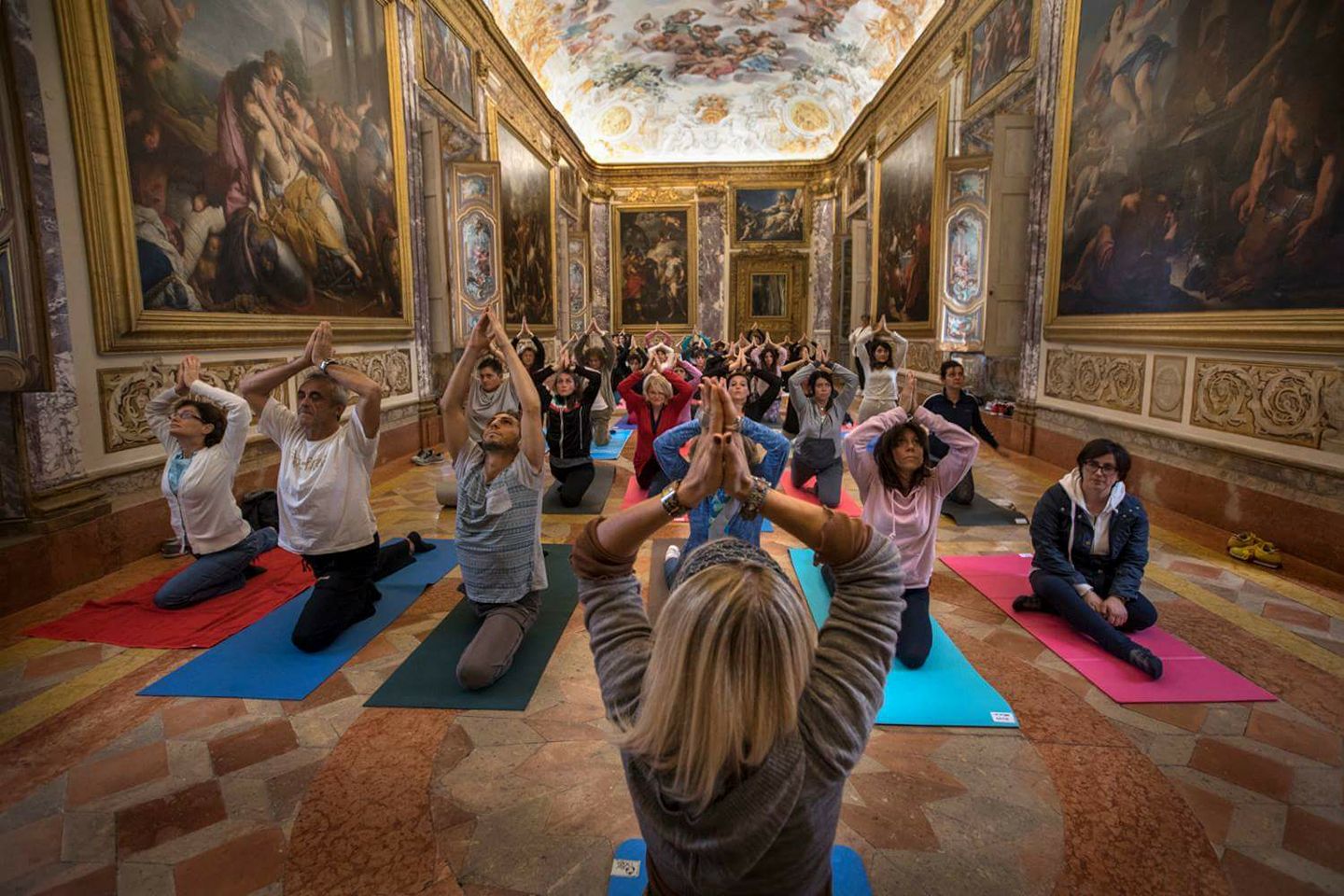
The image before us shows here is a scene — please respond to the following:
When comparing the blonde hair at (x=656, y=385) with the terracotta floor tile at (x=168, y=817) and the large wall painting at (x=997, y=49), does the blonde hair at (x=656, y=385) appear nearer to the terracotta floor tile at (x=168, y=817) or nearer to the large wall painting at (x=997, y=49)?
the terracotta floor tile at (x=168, y=817)

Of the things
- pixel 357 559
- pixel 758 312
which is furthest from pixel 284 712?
pixel 758 312

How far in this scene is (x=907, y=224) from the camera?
16312 millimetres

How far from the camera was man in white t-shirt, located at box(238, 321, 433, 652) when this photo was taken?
439 cm

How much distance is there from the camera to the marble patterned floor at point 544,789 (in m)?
2.56

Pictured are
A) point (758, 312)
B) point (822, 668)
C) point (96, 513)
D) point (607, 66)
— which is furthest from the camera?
point (758, 312)

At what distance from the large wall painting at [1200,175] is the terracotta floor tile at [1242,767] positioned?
4.07m

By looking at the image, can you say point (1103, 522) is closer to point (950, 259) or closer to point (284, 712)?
point (284, 712)

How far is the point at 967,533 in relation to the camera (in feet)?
22.9

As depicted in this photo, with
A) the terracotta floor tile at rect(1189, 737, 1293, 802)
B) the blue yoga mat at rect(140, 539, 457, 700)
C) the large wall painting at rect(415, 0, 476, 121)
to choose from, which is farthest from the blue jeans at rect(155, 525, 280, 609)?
the large wall painting at rect(415, 0, 476, 121)

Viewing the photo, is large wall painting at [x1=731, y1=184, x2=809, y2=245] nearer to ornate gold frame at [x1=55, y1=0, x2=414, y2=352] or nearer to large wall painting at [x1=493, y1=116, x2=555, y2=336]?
large wall painting at [x1=493, y1=116, x2=555, y2=336]

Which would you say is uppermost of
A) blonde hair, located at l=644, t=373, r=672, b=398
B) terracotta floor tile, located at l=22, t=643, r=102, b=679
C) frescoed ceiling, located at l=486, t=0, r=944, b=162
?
frescoed ceiling, located at l=486, t=0, r=944, b=162

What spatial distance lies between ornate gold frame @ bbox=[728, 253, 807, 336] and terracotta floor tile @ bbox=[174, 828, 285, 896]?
81.7ft

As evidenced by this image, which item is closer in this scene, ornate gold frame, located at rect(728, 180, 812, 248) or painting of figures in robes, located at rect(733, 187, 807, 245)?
ornate gold frame, located at rect(728, 180, 812, 248)

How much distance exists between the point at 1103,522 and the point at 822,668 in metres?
4.02
